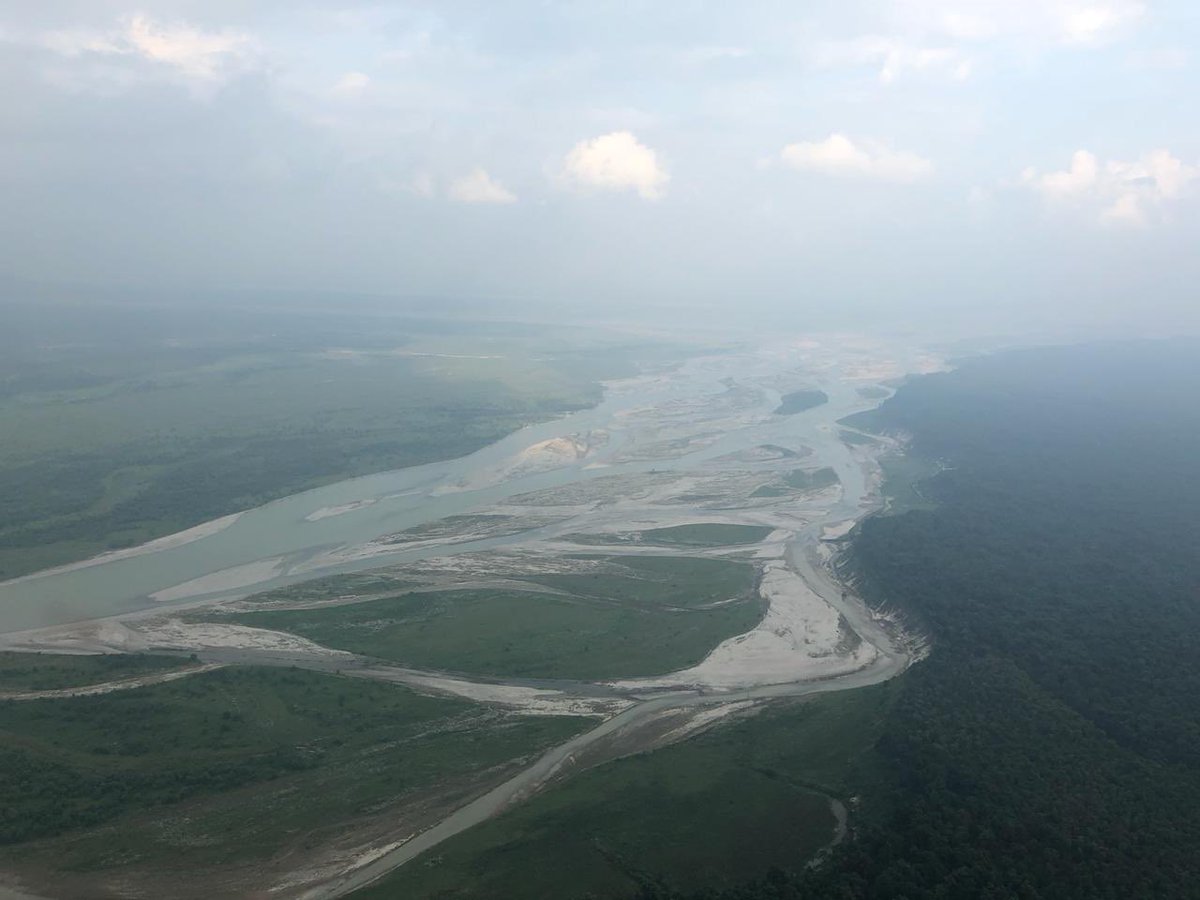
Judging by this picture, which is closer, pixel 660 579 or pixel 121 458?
pixel 660 579

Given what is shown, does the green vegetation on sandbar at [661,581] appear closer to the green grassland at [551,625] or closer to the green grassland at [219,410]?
the green grassland at [551,625]

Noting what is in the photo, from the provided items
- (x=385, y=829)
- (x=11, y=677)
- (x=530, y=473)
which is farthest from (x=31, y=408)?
(x=385, y=829)

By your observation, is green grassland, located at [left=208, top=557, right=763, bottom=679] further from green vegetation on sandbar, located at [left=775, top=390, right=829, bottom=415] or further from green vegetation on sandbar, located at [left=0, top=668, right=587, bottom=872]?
green vegetation on sandbar, located at [left=775, top=390, right=829, bottom=415]

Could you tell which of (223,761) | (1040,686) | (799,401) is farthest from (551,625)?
(799,401)

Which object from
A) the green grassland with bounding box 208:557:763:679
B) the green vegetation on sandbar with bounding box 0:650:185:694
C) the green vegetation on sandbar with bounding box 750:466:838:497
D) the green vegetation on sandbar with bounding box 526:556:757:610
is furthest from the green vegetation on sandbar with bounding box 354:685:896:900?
the green vegetation on sandbar with bounding box 750:466:838:497

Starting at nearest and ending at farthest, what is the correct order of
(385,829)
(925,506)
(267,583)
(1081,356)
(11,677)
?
(385,829) < (11,677) < (267,583) < (925,506) < (1081,356)

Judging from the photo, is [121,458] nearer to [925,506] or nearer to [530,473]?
[530,473]
